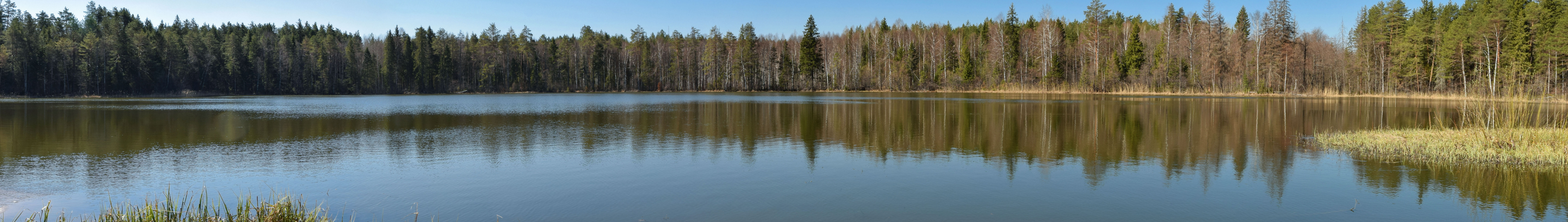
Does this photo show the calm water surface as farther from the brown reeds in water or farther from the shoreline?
the shoreline

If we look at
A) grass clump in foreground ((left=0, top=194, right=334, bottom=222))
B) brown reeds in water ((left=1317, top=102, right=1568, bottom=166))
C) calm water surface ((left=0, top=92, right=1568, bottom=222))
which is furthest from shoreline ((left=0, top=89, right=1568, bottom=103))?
grass clump in foreground ((left=0, top=194, right=334, bottom=222))

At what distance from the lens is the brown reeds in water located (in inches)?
413

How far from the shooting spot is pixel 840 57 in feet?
271

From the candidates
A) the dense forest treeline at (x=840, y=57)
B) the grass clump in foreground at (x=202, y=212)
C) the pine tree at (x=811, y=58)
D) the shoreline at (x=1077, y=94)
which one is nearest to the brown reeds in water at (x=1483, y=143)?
the shoreline at (x=1077, y=94)

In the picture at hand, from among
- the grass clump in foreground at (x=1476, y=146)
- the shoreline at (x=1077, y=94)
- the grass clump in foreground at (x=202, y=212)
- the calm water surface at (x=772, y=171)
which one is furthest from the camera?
the shoreline at (x=1077, y=94)

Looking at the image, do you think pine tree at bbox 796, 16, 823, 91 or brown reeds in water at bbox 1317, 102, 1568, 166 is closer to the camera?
brown reeds in water at bbox 1317, 102, 1568, 166

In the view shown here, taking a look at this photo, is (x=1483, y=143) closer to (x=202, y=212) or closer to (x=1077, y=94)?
(x=202, y=212)

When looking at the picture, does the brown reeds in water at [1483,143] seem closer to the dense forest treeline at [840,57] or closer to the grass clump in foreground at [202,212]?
the grass clump in foreground at [202,212]

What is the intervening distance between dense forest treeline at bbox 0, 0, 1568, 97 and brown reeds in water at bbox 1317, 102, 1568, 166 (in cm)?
2239

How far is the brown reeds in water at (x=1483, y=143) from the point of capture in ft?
34.4

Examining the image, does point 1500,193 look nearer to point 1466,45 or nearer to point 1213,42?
point 1466,45

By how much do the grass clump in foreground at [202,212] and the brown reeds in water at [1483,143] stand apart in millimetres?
12388

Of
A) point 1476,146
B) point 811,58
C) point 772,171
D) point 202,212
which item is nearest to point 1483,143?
point 1476,146

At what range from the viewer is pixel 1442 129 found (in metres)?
14.9
